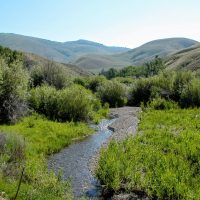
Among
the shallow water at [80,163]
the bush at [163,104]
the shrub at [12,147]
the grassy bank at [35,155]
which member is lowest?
the shallow water at [80,163]

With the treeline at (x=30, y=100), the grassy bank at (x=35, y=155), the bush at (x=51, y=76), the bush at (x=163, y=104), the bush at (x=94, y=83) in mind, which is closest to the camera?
the grassy bank at (x=35, y=155)

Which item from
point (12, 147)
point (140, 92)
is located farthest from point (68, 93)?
point (140, 92)

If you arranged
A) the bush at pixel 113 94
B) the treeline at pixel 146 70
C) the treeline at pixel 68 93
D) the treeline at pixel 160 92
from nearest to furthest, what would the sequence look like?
the treeline at pixel 68 93, the treeline at pixel 160 92, the bush at pixel 113 94, the treeline at pixel 146 70

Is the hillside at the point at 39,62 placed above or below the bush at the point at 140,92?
above

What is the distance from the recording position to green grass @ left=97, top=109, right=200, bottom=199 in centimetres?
1839

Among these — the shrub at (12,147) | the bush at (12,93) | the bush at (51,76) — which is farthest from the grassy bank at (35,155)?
the bush at (51,76)

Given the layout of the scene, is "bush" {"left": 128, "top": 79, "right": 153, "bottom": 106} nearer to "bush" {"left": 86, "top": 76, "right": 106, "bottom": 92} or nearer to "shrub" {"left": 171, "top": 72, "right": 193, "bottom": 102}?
"shrub" {"left": 171, "top": 72, "right": 193, "bottom": 102}

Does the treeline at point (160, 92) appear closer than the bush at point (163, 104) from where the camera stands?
No

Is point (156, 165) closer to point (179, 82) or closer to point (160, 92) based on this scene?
point (179, 82)

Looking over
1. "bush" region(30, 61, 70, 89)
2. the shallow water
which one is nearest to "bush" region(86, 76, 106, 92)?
"bush" region(30, 61, 70, 89)

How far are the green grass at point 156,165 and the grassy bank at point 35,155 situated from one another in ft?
10.2

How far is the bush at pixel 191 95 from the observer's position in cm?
5225

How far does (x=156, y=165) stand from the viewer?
21.9 meters

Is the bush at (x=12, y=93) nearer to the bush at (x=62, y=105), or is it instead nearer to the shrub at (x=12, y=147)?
the bush at (x=62, y=105)
